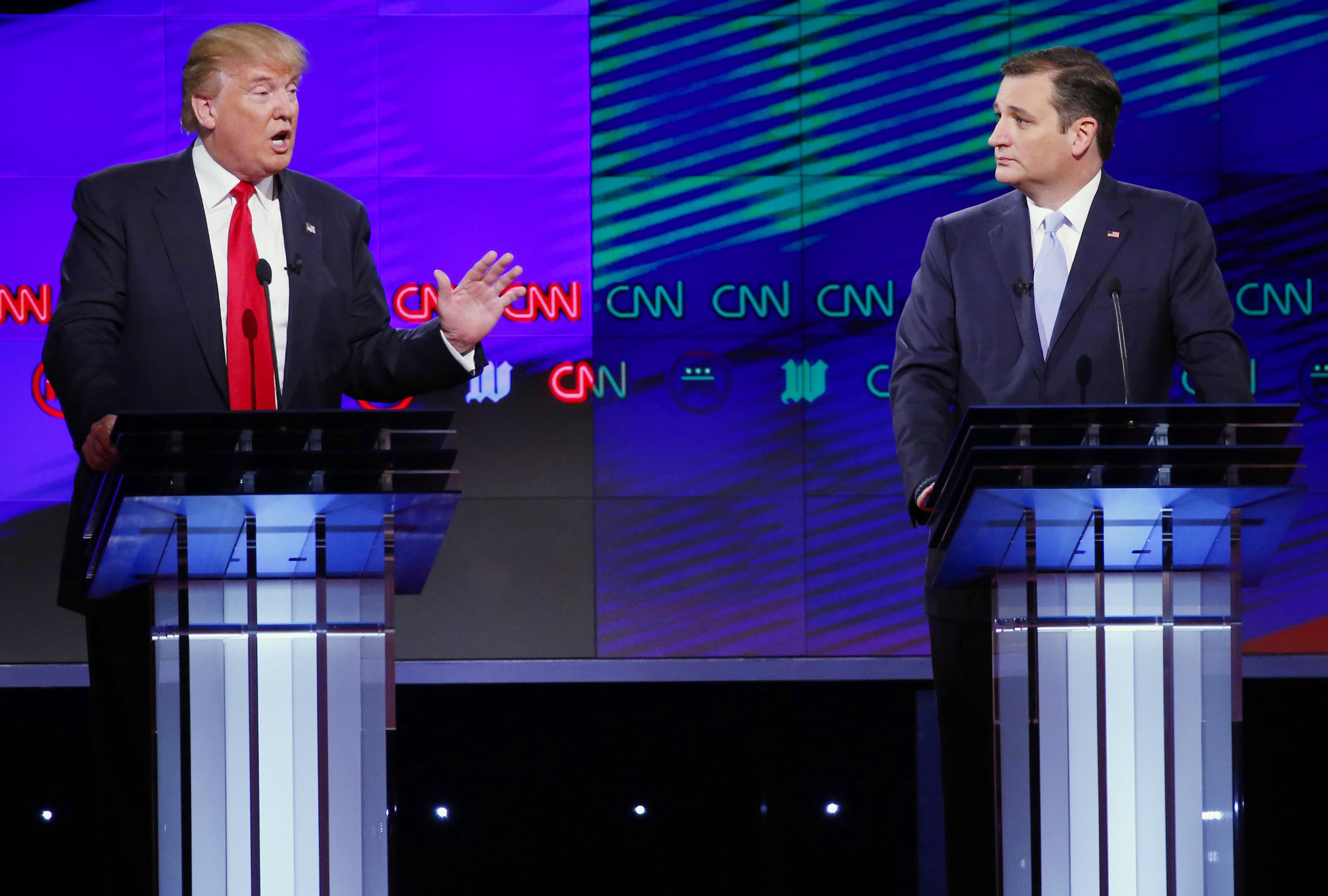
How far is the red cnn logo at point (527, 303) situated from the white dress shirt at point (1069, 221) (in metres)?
3.45

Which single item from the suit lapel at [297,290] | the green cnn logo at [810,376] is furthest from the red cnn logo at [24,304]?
the suit lapel at [297,290]

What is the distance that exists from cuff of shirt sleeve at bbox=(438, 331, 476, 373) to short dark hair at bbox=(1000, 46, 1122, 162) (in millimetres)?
1013

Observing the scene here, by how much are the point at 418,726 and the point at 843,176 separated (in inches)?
121

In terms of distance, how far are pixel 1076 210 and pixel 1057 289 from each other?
6.0 inches

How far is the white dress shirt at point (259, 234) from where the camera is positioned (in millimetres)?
2305

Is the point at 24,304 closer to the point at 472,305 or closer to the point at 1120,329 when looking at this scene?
the point at 472,305

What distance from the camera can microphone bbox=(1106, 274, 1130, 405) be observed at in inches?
88.1

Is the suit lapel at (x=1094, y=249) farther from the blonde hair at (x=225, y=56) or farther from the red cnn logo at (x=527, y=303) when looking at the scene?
the red cnn logo at (x=527, y=303)

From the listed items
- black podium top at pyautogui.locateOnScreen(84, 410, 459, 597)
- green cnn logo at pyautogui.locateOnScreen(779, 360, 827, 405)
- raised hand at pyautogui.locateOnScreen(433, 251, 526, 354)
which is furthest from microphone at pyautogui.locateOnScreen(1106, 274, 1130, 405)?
green cnn logo at pyautogui.locateOnScreen(779, 360, 827, 405)

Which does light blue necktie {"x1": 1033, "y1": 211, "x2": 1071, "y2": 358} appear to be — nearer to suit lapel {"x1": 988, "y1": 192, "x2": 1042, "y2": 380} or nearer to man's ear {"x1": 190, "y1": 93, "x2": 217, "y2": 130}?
suit lapel {"x1": 988, "y1": 192, "x2": 1042, "y2": 380}

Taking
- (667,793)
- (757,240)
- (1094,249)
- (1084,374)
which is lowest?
Answer: (667,793)

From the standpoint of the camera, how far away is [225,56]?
2.34 meters

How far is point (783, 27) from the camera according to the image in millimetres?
5914

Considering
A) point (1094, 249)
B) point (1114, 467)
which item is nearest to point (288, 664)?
point (1114, 467)
